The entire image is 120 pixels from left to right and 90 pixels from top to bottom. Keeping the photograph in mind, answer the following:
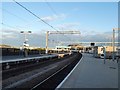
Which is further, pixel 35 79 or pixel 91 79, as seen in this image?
pixel 35 79

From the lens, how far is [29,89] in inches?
601

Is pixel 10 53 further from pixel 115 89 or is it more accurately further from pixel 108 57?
pixel 115 89

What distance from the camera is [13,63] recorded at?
4153 centimetres

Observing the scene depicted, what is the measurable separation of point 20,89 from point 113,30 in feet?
167

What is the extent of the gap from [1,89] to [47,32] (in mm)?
88467

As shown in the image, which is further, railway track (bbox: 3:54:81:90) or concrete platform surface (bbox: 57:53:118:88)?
railway track (bbox: 3:54:81:90)

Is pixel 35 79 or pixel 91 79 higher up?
pixel 91 79

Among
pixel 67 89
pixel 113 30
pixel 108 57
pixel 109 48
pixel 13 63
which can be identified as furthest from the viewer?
pixel 109 48

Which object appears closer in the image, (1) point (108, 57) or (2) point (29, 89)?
(2) point (29, 89)

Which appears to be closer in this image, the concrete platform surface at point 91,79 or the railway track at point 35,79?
the concrete platform surface at point 91,79

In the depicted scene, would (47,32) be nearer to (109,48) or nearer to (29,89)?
(109,48)

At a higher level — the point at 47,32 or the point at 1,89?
the point at 47,32

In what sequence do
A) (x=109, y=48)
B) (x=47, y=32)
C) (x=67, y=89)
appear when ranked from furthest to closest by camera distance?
(x=47, y=32)
(x=109, y=48)
(x=67, y=89)

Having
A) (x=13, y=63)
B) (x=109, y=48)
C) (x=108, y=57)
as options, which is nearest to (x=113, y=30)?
(x=108, y=57)
